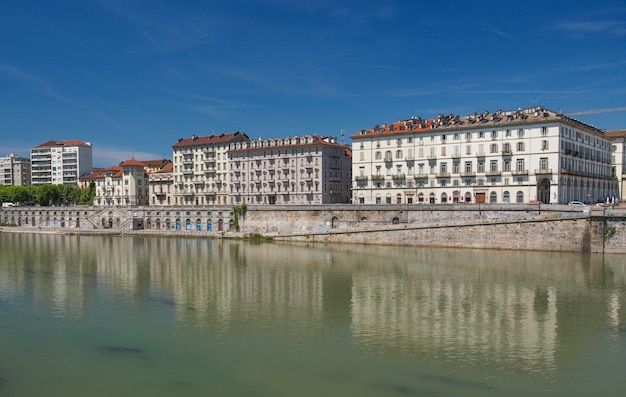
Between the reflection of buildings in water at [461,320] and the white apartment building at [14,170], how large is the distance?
6671 inches

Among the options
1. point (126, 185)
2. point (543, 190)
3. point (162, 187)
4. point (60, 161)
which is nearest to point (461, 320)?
point (543, 190)

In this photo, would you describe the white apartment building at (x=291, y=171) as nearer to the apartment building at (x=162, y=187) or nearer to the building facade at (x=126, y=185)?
the apartment building at (x=162, y=187)

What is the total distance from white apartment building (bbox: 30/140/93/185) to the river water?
11986cm

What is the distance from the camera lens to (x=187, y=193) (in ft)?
340

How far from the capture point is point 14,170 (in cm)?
17725

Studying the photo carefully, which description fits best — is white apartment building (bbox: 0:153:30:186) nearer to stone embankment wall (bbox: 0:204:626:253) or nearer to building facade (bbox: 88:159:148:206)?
building facade (bbox: 88:159:148:206)

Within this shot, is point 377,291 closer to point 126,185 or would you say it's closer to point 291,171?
point 291,171

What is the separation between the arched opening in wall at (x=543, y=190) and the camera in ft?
218

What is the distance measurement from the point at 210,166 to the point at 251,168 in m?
11.4

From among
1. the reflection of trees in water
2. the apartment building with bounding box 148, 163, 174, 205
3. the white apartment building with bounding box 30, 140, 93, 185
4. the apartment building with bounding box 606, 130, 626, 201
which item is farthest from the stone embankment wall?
the white apartment building with bounding box 30, 140, 93, 185

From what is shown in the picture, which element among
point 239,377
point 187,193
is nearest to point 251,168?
point 187,193

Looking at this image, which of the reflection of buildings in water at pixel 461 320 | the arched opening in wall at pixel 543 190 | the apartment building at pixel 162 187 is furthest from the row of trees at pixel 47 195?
the reflection of buildings in water at pixel 461 320

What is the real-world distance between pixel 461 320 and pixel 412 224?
34.1 metres

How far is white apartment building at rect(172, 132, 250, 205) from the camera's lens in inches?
3900
